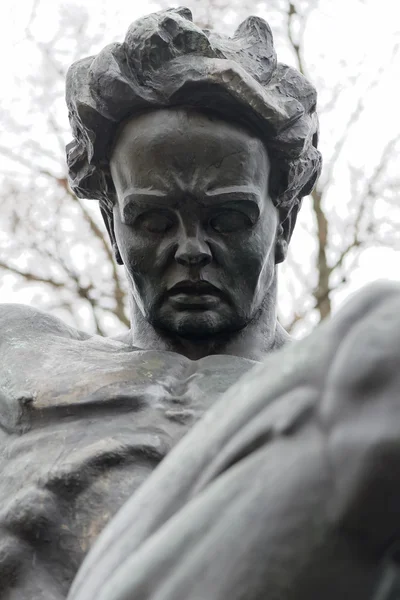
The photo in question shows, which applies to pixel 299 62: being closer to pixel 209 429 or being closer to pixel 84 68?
pixel 84 68

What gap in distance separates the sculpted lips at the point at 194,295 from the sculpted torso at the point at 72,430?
14 cm

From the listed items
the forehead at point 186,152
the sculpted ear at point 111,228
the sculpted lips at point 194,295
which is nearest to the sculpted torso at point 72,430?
the sculpted lips at point 194,295

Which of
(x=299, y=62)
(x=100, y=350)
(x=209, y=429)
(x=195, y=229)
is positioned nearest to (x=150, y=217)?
(x=195, y=229)

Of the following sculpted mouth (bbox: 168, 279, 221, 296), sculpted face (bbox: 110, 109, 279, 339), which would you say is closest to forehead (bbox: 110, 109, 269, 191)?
sculpted face (bbox: 110, 109, 279, 339)

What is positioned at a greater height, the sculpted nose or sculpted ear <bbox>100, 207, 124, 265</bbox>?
the sculpted nose

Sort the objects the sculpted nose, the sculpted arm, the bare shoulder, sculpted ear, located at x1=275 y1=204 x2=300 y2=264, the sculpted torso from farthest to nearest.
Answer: sculpted ear, located at x1=275 y1=204 x2=300 y2=264
the bare shoulder
the sculpted nose
the sculpted torso
the sculpted arm

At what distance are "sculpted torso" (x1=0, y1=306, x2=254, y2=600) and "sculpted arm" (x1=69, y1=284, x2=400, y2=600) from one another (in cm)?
70

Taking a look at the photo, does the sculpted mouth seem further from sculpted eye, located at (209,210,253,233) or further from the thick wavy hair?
the thick wavy hair

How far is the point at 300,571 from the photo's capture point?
1.53 meters

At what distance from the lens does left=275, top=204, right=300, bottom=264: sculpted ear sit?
10.5ft

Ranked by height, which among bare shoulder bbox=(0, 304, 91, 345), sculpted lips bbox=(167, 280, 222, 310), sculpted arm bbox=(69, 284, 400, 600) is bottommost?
bare shoulder bbox=(0, 304, 91, 345)

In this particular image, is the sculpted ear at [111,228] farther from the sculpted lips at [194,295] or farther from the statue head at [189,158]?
the sculpted lips at [194,295]

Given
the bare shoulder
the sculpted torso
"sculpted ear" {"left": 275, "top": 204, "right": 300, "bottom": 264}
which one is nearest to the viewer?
the sculpted torso

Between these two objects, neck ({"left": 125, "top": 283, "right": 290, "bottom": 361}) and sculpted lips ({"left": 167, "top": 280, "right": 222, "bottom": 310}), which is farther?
neck ({"left": 125, "top": 283, "right": 290, "bottom": 361})
